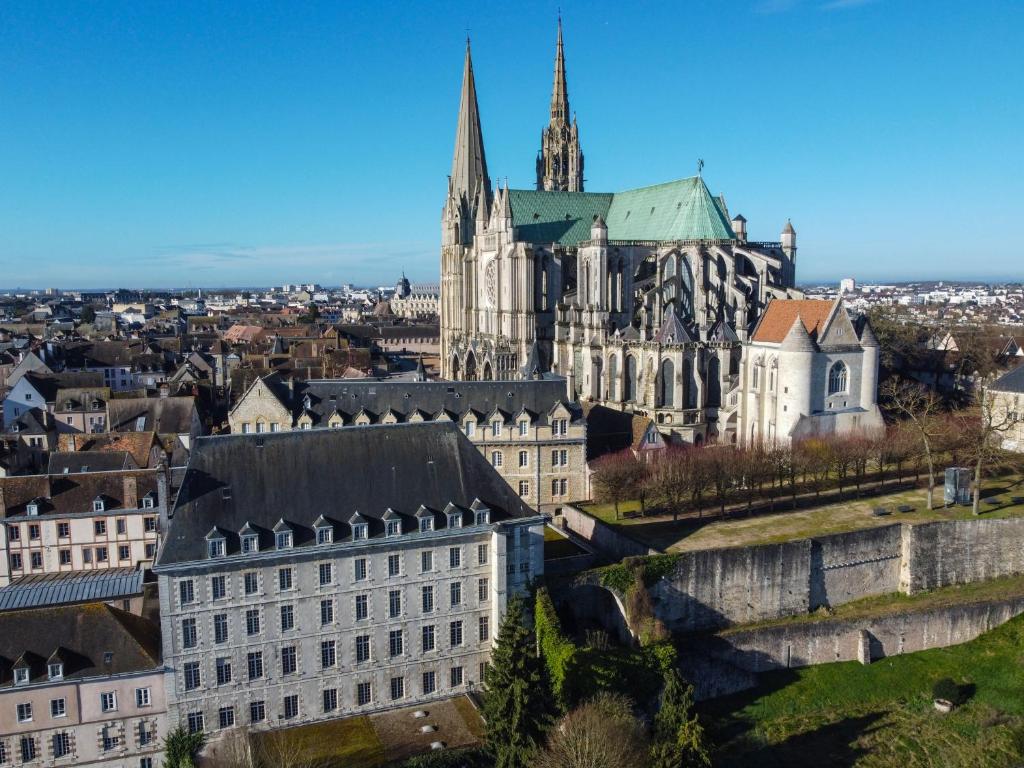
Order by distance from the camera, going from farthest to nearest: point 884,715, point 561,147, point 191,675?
point 561,147 → point 884,715 → point 191,675

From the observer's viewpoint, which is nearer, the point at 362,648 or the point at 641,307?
the point at 362,648

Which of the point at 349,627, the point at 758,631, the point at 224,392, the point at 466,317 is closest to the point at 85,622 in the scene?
the point at 349,627

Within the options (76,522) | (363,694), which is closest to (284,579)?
(363,694)

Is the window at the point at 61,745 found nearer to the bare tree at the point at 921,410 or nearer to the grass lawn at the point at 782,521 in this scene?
the grass lawn at the point at 782,521

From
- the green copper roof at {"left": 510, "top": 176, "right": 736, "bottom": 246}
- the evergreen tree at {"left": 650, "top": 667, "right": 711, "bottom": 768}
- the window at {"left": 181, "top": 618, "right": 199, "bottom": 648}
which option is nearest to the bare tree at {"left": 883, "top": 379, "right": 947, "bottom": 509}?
the green copper roof at {"left": 510, "top": 176, "right": 736, "bottom": 246}

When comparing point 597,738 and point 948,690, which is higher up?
point 597,738

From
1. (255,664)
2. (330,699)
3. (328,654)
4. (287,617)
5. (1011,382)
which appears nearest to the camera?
(255,664)

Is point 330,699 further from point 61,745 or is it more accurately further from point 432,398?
point 432,398
